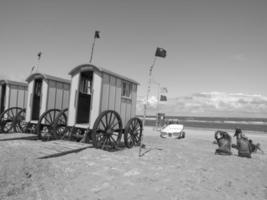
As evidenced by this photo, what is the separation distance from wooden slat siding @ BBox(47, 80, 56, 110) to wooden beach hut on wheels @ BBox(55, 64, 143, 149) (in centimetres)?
220

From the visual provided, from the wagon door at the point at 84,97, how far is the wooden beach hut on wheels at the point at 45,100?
5.21 feet

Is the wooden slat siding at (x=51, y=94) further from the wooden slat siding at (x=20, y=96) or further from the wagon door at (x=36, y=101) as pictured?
the wooden slat siding at (x=20, y=96)

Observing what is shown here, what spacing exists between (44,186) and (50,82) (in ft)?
28.4

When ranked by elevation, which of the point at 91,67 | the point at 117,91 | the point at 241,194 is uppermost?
the point at 91,67

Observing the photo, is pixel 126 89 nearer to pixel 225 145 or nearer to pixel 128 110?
pixel 128 110

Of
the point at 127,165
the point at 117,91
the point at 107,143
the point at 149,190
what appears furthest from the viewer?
the point at 117,91

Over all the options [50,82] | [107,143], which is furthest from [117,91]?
[50,82]

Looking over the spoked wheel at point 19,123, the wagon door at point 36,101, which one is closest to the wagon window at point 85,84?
the wagon door at point 36,101

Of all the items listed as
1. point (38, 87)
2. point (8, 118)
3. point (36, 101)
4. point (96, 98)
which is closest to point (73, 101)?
point (96, 98)

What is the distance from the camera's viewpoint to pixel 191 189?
5355 mm

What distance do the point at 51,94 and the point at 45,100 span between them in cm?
49

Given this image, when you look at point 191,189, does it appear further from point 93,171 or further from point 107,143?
point 107,143

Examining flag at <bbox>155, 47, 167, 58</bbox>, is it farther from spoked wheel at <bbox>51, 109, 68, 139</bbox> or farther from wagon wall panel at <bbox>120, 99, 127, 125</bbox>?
spoked wheel at <bbox>51, 109, 68, 139</bbox>

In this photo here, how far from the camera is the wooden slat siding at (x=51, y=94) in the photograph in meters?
12.6
